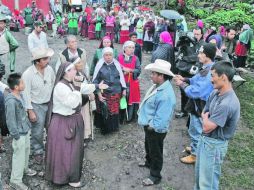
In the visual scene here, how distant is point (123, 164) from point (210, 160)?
1.97 metres

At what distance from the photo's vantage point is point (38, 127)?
17.1 ft

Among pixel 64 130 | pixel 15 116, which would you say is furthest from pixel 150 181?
pixel 15 116

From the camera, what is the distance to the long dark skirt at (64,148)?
15.1 feet

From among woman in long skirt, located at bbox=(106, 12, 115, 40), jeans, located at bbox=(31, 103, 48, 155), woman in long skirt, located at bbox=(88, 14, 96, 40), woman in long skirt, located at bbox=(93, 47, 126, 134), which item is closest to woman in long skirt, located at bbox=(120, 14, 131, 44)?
woman in long skirt, located at bbox=(106, 12, 115, 40)

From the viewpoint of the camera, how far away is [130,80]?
673 centimetres

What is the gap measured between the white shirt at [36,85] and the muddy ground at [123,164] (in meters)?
1.14

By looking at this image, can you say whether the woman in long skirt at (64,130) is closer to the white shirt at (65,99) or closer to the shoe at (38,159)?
the white shirt at (65,99)

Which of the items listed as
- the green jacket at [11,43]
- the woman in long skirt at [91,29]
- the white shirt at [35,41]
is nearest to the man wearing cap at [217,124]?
the white shirt at [35,41]

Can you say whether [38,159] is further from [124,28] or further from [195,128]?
[124,28]

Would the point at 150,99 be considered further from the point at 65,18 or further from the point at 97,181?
the point at 65,18

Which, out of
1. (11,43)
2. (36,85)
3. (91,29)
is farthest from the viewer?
(91,29)

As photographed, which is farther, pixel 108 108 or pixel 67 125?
pixel 108 108

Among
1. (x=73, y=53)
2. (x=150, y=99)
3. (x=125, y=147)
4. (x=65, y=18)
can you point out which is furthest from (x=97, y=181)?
(x=65, y=18)

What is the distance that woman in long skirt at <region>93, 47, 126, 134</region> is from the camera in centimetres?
607
